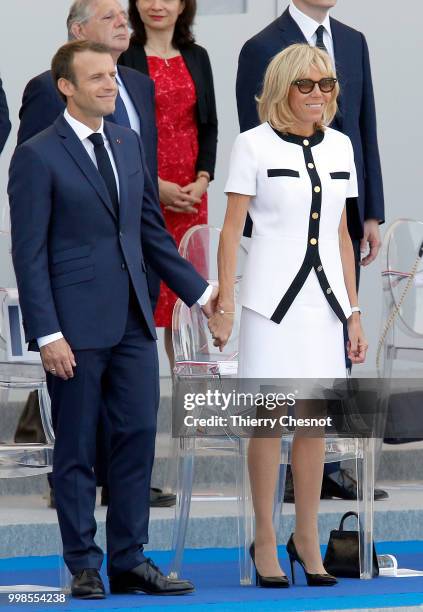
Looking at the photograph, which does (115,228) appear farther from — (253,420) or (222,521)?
(222,521)

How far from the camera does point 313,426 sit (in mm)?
4609

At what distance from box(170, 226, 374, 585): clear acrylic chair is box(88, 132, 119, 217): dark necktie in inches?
28.4

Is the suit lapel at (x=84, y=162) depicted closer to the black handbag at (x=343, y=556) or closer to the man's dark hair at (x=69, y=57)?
the man's dark hair at (x=69, y=57)

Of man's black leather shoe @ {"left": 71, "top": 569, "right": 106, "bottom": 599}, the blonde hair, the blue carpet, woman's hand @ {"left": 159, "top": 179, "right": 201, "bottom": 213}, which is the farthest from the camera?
woman's hand @ {"left": 159, "top": 179, "right": 201, "bottom": 213}

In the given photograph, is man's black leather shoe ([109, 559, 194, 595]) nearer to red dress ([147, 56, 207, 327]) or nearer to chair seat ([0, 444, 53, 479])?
chair seat ([0, 444, 53, 479])

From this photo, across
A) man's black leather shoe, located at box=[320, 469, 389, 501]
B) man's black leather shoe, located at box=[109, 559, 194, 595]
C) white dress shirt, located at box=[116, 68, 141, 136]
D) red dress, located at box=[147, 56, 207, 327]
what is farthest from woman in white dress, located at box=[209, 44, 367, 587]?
red dress, located at box=[147, 56, 207, 327]

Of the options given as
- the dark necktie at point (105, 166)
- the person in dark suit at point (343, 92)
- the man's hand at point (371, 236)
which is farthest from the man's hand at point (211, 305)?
the man's hand at point (371, 236)

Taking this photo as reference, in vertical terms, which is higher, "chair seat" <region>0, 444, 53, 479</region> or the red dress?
the red dress

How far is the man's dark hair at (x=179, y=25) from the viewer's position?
5.98m

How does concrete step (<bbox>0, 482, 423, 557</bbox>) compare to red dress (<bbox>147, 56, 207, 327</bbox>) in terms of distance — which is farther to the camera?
red dress (<bbox>147, 56, 207, 327</bbox>)

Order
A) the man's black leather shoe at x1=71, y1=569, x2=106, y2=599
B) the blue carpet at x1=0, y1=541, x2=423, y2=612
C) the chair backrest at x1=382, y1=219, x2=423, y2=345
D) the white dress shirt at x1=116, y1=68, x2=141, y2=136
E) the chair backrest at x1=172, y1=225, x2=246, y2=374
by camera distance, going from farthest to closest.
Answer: the chair backrest at x1=382, y1=219, x2=423, y2=345 < the white dress shirt at x1=116, y1=68, x2=141, y2=136 < the chair backrest at x1=172, y1=225, x2=246, y2=374 < the man's black leather shoe at x1=71, y1=569, x2=106, y2=599 < the blue carpet at x1=0, y1=541, x2=423, y2=612

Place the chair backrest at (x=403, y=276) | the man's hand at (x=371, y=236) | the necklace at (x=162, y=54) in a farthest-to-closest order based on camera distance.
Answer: the chair backrest at (x=403, y=276) → the necklace at (x=162, y=54) → the man's hand at (x=371, y=236)

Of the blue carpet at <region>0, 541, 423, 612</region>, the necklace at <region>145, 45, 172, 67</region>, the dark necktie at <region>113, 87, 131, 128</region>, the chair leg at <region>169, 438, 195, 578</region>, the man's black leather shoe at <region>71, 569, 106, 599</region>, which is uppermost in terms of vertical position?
the necklace at <region>145, 45, 172, 67</region>

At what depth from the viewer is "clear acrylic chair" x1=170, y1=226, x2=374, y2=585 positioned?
474cm
